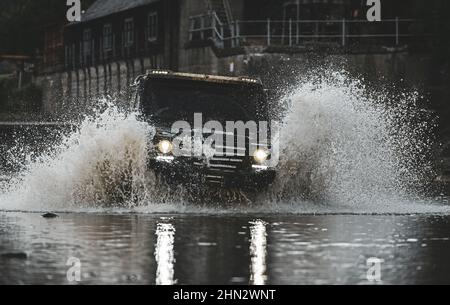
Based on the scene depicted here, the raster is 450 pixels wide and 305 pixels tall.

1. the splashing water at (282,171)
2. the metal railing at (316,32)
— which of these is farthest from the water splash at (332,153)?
the metal railing at (316,32)

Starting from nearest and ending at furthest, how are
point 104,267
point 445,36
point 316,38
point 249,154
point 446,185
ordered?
point 104,267 < point 249,154 < point 446,185 < point 445,36 < point 316,38

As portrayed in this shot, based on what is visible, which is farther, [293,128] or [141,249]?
[293,128]

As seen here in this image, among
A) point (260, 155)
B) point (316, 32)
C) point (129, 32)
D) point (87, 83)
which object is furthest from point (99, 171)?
point (87, 83)

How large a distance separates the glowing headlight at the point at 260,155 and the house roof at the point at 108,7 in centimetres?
4009

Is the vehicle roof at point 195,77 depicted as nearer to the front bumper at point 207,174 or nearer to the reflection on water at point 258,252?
the front bumper at point 207,174

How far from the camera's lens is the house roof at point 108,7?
199 ft

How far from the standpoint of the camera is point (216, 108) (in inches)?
717

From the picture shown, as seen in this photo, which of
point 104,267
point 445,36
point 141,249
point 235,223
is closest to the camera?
point 104,267

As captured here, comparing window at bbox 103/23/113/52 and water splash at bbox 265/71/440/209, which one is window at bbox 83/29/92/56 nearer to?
window at bbox 103/23/113/52

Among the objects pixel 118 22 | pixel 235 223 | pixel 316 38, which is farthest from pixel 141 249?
pixel 118 22

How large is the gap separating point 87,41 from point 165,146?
54.4 meters

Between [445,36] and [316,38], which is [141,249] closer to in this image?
[445,36]

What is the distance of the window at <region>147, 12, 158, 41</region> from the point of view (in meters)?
58.3

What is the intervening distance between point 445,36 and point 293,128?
79.5 ft
